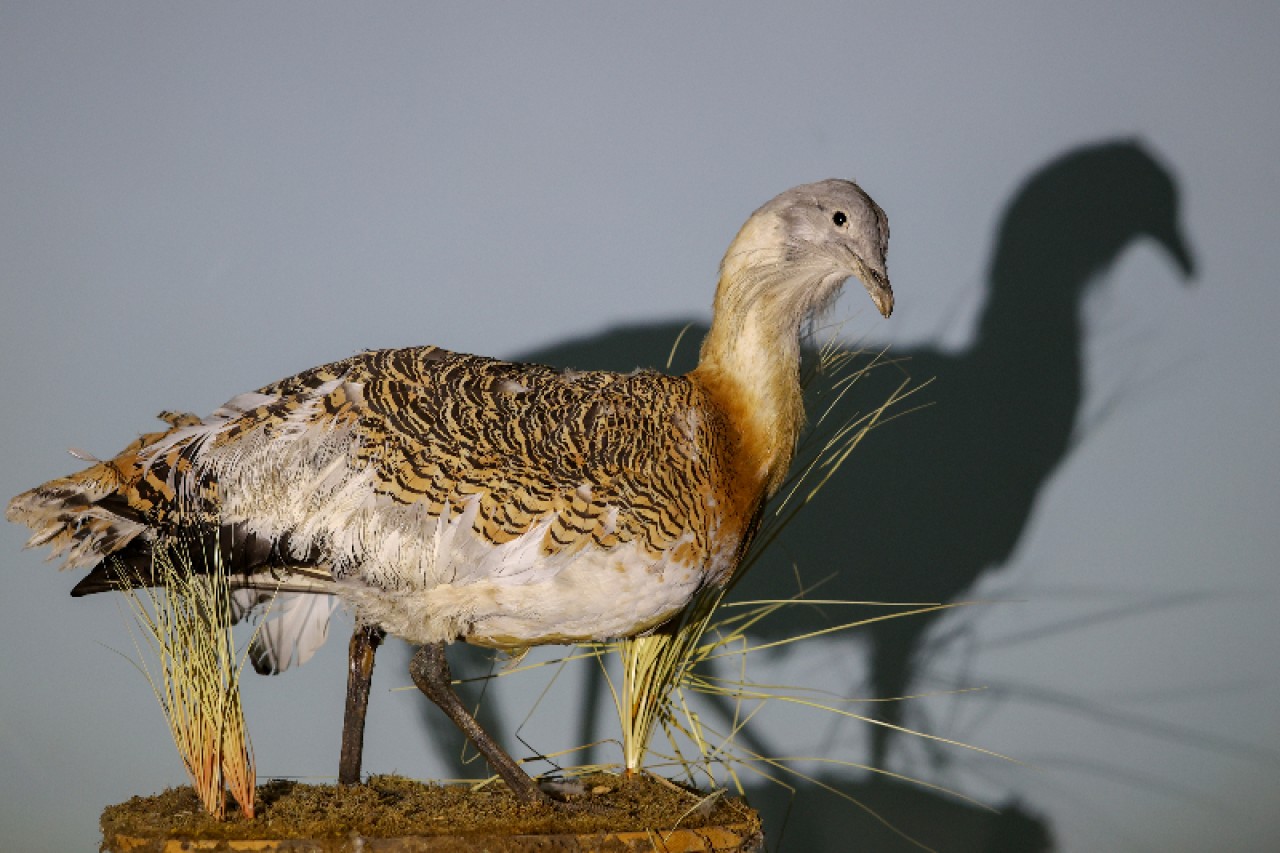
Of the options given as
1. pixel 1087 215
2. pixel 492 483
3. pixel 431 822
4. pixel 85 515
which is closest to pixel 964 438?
pixel 1087 215

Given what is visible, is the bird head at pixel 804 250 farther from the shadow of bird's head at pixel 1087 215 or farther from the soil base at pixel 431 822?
the shadow of bird's head at pixel 1087 215

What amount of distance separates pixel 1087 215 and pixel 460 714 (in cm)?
193

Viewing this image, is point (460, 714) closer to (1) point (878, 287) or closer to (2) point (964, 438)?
(1) point (878, 287)

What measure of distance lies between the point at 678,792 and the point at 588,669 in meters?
0.81

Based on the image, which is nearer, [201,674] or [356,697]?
[201,674]

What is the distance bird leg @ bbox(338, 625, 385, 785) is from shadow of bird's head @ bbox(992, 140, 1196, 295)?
1678 mm

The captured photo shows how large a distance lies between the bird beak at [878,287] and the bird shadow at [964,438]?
1.10m

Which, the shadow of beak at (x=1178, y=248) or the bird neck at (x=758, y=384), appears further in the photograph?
the shadow of beak at (x=1178, y=248)

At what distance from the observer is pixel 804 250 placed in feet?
7.21

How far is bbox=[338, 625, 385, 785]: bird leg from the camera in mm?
2352

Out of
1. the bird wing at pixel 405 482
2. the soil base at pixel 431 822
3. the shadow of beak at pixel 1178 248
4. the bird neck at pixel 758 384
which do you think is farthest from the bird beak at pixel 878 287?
the shadow of beak at pixel 1178 248

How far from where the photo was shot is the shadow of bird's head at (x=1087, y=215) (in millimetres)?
3238

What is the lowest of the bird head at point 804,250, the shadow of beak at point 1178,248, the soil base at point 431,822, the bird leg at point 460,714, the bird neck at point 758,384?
the soil base at point 431,822

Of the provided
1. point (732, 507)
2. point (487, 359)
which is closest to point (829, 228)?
point (732, 507)
